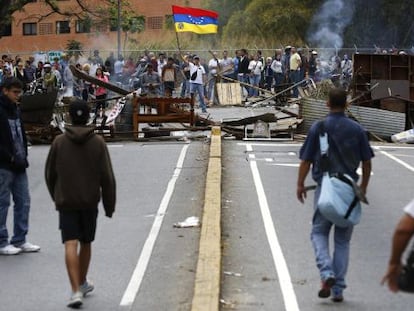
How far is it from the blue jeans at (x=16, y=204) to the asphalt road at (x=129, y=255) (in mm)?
236

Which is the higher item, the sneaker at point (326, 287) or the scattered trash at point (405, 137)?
the scattered trash at point (405, 137)

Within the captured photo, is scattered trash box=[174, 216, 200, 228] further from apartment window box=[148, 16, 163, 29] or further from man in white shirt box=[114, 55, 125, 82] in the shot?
apartment window box=[148, 16, 163, 29]

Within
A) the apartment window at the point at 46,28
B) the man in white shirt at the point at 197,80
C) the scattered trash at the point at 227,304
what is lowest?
the scattered trash at the point at 227,304

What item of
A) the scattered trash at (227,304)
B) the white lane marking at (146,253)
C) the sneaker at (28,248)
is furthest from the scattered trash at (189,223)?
the scattered trash at (227,304)

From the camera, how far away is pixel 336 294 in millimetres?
7637

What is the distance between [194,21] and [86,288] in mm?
26671

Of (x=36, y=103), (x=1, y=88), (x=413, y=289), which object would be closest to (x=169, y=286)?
(x=1, y=88)

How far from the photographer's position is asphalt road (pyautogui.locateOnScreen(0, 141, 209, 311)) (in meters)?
7.89

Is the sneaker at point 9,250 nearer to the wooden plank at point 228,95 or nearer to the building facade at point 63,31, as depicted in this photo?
the wooden plank at point 228,95

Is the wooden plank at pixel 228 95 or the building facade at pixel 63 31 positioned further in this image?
the building facade at pixel 63 31

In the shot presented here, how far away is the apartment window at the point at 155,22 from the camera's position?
77.8 metres

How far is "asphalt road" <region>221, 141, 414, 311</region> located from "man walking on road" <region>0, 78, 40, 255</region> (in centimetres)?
223

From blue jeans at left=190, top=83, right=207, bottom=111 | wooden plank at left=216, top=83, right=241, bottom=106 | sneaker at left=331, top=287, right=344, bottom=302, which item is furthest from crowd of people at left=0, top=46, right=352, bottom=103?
sneaker at left=331, top=287, right=344, bottom=302

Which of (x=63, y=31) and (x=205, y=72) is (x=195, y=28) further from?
(x=63, y=31)
